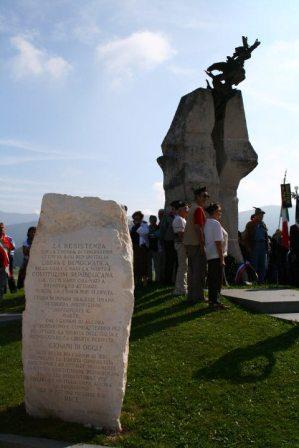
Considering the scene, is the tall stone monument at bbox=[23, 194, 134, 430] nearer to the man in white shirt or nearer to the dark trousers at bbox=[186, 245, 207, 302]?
the dark trousers at bbox=[186, 245, 207, 302]

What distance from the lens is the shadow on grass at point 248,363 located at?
6055 millimetres

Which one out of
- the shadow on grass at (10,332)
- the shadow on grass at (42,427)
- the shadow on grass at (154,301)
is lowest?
the shadow on grass at (42,427)

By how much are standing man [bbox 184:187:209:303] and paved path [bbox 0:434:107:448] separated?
525 cm

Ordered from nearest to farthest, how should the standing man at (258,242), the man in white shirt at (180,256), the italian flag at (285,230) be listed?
1. the man in white shirt at (180,256)
2. the standing man at (258,242)
3. the italian flag at (285,230)

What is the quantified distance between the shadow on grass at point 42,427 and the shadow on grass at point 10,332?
273 centimetres

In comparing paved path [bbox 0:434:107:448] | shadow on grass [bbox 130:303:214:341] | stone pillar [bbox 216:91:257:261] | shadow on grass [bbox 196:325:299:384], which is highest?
stone pillar [bbox 216:91:257:261]

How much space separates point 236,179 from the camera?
14406mm

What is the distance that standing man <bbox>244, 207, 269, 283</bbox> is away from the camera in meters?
13.4

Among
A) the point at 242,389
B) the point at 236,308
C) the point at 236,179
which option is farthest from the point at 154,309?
the point at 236,179

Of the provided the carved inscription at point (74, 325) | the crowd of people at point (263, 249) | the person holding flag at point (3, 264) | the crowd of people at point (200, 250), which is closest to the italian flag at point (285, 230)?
the crowd of people at point (263, 249)

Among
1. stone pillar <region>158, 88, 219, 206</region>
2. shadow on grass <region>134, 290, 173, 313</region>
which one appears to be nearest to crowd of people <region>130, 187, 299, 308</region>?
shadow on grass <region>134, 290, 173, 313</region>

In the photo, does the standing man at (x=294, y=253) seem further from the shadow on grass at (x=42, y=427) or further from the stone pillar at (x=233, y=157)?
the shadow on grass at (x=42, y=427)

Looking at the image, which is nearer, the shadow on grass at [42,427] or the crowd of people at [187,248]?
the shadow on grass at [42,427]

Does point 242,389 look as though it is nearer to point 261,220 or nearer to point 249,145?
point 261,220
